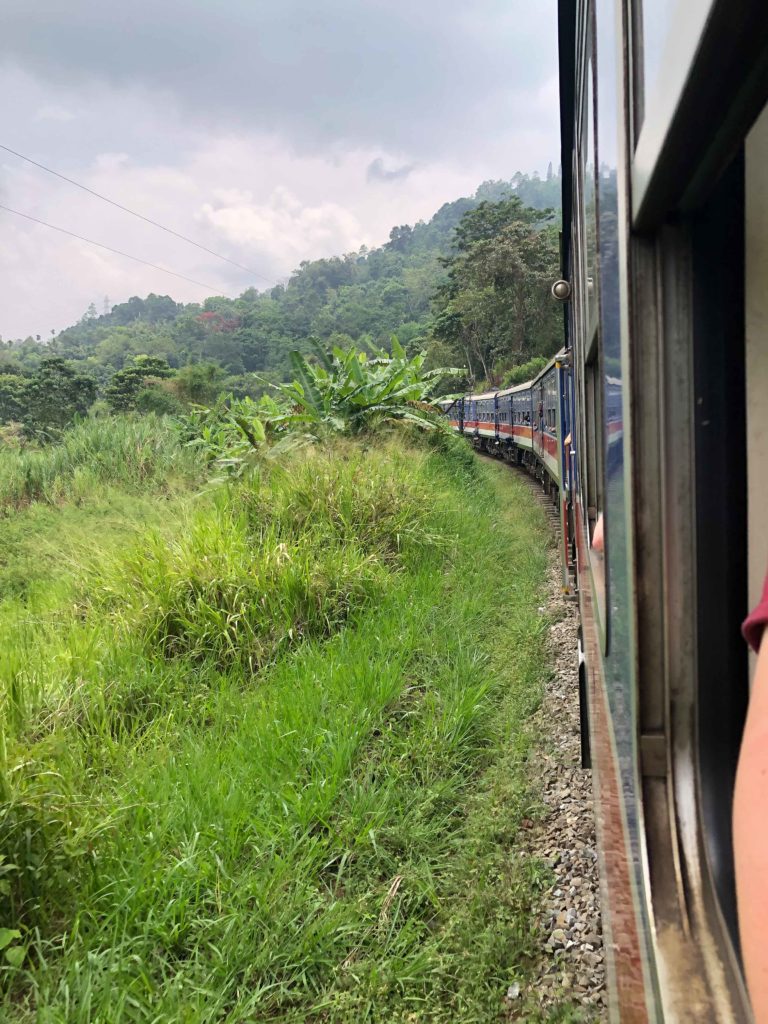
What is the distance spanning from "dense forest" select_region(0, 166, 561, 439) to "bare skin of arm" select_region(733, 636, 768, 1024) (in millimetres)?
9366

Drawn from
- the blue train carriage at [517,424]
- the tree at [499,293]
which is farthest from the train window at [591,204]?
the tree at [499,293]

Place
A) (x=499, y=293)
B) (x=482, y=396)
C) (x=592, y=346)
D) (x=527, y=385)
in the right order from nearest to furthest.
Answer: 1. (x=592, y=346)
2. (x=527, y=385)
3. (x=482, y=396)
4. (x=499, y=293)

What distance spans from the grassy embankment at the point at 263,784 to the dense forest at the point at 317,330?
5.56 meters

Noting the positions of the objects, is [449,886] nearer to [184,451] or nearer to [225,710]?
[225,710]

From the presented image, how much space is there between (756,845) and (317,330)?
212 feet

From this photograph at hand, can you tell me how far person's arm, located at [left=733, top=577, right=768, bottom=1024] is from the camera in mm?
496

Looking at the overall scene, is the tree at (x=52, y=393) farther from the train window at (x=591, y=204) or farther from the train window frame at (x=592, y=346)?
the train window at (x=591, y=204)

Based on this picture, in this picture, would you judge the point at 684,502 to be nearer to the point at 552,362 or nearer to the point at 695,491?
the point at 695,491

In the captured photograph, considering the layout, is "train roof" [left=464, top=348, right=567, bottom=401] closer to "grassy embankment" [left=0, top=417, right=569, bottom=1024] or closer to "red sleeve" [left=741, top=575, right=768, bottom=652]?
"grassy embankment" [left=0, top=417, right=569, bottom=1024]

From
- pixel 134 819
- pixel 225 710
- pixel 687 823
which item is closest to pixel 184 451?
pixel 225 710

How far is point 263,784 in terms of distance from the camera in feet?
9.41

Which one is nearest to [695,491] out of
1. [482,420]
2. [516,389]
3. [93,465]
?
[93,465]

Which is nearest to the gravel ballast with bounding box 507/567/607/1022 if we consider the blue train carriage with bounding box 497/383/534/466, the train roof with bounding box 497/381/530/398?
the blue train carriage with bounding box 497/383/534/466

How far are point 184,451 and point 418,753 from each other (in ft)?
25.7
